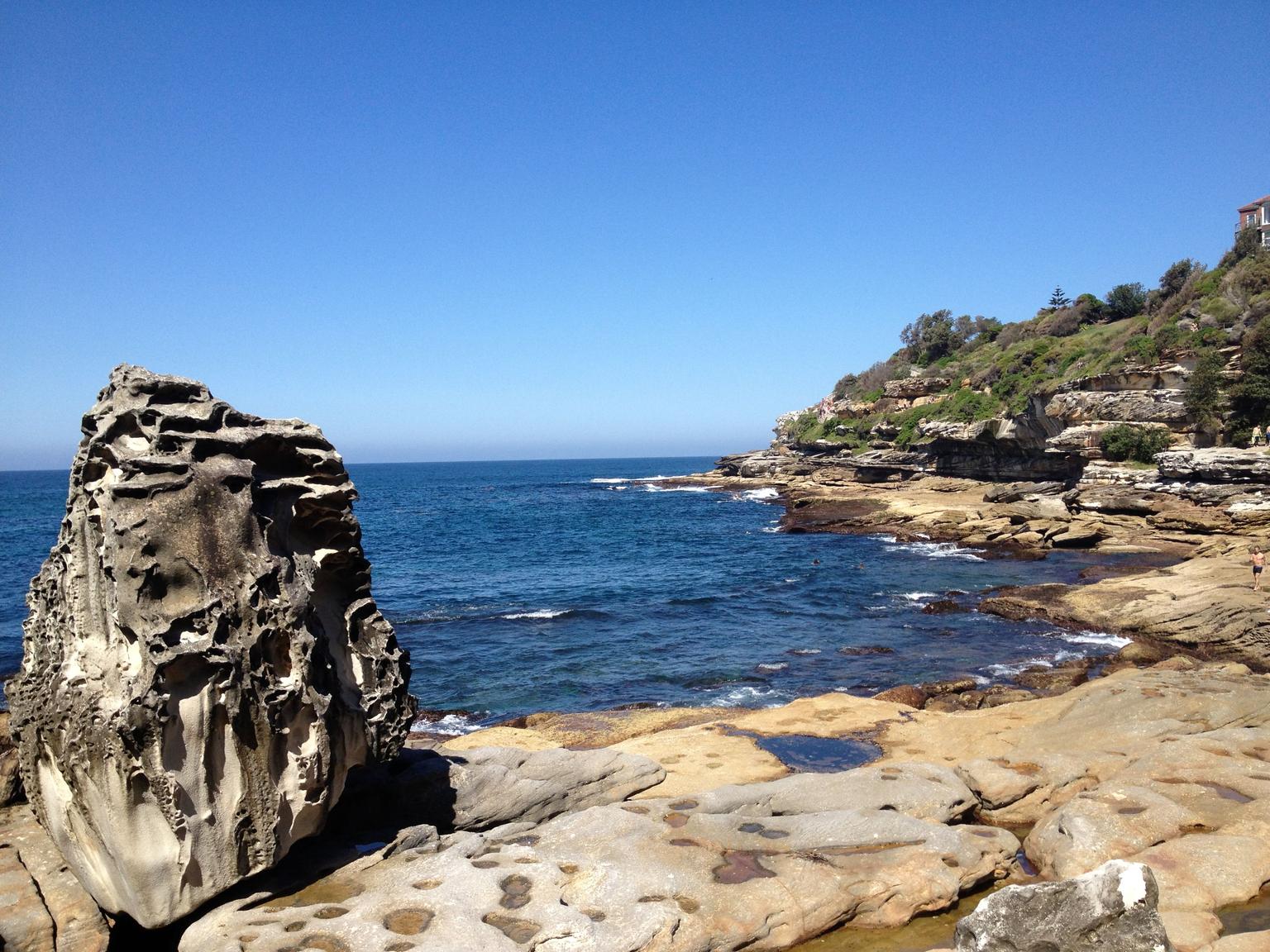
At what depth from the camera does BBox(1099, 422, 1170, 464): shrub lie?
4288 centimetres

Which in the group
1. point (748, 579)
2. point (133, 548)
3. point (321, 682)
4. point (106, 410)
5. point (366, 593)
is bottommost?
point (748, 579)

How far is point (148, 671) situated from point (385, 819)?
4047mm

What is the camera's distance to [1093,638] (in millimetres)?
23688

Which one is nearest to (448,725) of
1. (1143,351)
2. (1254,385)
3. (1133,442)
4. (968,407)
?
(1133,442)

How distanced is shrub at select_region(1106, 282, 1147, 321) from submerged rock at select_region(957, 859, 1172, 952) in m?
82.0

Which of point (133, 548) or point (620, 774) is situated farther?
point (620, 774)

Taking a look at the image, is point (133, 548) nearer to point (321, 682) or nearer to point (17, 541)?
point (321, 682)

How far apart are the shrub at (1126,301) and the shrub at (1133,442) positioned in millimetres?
37864

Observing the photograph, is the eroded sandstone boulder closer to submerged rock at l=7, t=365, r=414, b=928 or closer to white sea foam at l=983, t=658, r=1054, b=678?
submerged rock at l=7, t=365, r=414, b=928

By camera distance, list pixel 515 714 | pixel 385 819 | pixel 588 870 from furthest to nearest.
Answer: pixel 515 714, pixel 385 819, pixel 588 870

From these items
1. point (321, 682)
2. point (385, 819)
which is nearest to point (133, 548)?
point (321, 682)

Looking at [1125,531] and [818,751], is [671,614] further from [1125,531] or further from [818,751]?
[1125,531]

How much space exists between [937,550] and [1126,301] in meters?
49.2

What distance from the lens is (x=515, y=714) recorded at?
19.4 m
